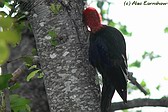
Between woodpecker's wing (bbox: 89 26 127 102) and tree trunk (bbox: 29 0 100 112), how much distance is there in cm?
12

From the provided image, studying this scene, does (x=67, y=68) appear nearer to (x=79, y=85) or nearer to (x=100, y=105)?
(x=79, y=85)

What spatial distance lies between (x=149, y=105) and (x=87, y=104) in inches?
31.4

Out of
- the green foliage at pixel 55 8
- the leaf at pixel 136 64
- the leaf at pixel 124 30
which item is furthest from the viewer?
the leaf at pixel 124 30

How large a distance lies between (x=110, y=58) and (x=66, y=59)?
1.54 feet

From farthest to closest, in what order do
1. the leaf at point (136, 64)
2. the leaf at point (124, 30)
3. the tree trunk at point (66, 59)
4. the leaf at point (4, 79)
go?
the leaf at point (124, 30) → the leaf at point (136, 64) → the tree trunk at point (66, 59) → the leaf at point (4, 79)

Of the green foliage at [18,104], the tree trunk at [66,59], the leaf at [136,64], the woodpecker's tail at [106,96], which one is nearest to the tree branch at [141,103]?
the woodpecker's tail at [106,96]

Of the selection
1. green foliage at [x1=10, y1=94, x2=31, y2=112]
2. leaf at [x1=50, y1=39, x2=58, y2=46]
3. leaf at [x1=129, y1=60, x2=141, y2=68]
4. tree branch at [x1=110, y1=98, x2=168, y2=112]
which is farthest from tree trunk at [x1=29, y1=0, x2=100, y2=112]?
leaf at [x1=129, y1=60, x2=141, y2=68]

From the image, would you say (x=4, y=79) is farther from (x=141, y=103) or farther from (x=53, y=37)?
(x=141, y=103)

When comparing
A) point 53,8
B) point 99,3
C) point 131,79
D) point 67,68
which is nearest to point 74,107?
point 67,68

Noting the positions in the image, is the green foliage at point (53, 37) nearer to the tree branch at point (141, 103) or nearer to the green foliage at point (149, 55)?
the tree branch at point (141, 103)

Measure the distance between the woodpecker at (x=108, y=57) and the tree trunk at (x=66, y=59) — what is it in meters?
0.10

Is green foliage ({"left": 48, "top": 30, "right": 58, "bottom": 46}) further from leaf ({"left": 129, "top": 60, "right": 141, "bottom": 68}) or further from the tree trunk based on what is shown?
leaf ({"left": 129, "top": 60, "right": 141, "bottom": 68})

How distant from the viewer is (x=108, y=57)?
2527 millimetres

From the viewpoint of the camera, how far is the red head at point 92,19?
2.58m
